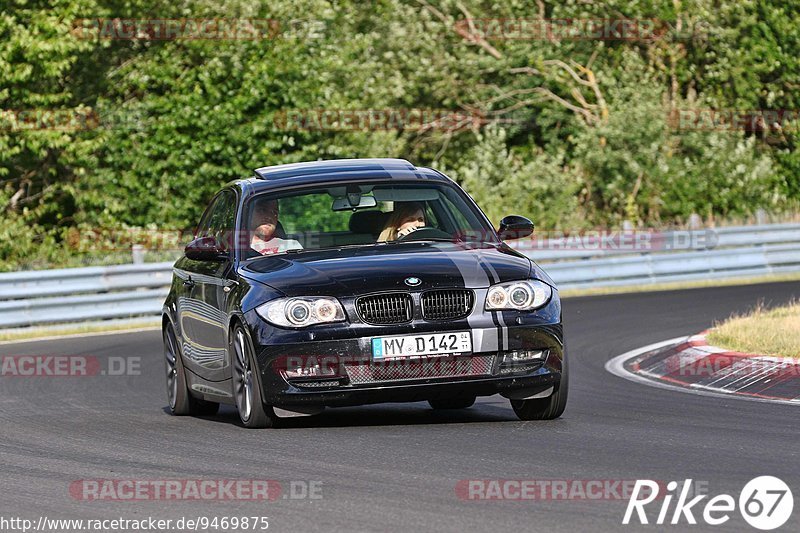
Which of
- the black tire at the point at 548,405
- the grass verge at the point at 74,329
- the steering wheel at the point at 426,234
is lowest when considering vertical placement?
the grass verge at the point at 74,329

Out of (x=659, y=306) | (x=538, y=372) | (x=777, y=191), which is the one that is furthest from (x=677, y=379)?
(x=777, y=191)

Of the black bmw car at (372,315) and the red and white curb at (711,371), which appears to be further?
the red and white curb at (711,371)

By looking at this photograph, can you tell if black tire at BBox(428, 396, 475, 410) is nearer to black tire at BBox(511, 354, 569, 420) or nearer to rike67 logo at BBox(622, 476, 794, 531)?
black tire at BBox(511, 354, 569, 420)

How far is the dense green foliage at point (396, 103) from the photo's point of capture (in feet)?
108

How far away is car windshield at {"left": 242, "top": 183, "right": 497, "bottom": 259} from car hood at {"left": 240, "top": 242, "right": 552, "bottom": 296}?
0.28 meters

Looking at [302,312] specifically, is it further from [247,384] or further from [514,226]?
[514,226]

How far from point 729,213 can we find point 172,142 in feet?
38.1

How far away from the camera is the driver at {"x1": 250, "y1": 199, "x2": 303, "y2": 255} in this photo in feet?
34.3

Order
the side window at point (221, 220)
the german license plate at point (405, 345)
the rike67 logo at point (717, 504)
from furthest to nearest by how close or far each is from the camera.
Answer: the side window at point (221, 220)
the german license plate at point (405, 345)
the rike67 logo at point (717, 504)

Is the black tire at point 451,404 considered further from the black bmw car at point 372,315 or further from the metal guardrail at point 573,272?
the metal guardrail at point 573,272

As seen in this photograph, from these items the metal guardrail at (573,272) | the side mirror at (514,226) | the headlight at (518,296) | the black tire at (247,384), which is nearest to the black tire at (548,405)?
the headlight at (518,296)

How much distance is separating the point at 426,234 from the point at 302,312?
1531 mm

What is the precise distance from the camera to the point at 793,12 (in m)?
37.9

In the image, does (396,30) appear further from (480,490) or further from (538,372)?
(480,490)
